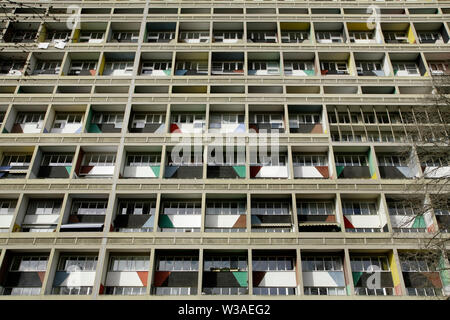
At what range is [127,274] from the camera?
23.2 meters

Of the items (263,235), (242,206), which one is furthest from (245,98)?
(263,235)

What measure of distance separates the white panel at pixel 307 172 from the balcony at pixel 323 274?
5125mm

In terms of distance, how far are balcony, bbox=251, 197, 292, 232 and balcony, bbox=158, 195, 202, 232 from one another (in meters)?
3.50

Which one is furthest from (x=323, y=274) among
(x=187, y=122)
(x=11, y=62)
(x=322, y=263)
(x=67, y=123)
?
(x=11, y=62)

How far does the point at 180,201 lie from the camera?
25.8 meters

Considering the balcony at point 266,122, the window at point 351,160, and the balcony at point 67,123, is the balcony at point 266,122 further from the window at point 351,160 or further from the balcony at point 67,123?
the balcony at point 67,123

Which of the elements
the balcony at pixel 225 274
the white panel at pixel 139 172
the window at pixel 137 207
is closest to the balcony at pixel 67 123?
the white panel at pixel 139 172

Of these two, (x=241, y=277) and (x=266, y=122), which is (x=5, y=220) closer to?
(x=241, y=277)

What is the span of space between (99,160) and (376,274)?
742 inches

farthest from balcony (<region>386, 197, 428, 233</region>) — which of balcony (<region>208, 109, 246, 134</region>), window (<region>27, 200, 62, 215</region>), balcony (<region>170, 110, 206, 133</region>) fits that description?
window (<region>27, 200, 62, 215</region>)

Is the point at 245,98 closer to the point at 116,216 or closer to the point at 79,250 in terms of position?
the point at 116,216

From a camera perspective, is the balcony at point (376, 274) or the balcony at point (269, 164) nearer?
the balcony at point (376, 274)

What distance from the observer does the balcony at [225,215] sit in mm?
24594

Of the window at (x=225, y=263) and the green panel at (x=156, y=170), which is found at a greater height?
the green panel at (x=156, y=170)
